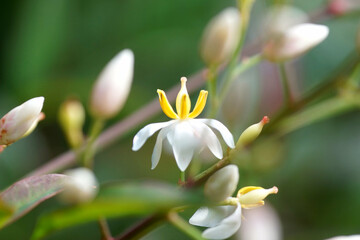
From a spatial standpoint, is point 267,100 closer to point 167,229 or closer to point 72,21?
point 167,229

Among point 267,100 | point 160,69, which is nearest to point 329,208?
point 267,100

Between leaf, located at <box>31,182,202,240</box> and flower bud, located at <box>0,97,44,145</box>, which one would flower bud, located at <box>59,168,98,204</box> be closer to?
leaf, located at <box>31,182,202,240</box>

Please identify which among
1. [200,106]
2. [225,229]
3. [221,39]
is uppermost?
[221,39]

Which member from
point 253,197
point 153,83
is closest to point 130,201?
point 253,197

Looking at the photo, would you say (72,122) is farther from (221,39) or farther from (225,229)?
(225,229)

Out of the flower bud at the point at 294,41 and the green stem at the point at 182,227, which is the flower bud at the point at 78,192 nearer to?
the green stem at the point at 182,227

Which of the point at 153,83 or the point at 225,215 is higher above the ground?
the point at 153,83

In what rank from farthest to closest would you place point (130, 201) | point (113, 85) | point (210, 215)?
point (113, 85) < point (210, 215) < point (130, 201)
